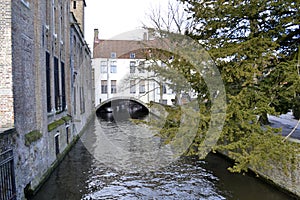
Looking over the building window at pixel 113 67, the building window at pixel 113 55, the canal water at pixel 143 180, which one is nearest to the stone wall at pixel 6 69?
the canal water at pixel 143 180

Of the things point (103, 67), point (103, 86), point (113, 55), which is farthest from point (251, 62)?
point (113, 55)

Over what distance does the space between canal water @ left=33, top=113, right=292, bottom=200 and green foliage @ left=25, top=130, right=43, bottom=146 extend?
4.32 ft

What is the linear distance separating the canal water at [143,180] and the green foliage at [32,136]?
1.32 meters

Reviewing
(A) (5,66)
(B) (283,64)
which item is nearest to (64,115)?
(A) (5,66)

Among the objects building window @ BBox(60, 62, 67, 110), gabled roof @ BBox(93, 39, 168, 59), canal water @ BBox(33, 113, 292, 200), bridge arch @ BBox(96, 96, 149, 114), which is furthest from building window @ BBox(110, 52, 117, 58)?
canal water @ BBox(33, 113, 292, 200)

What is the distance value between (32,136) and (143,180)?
3.31 meters

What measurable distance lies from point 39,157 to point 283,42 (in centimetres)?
738

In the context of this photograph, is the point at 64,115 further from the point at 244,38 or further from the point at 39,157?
the point at 244,38

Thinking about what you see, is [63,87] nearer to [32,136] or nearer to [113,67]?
[32,136]

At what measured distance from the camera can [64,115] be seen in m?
11.1

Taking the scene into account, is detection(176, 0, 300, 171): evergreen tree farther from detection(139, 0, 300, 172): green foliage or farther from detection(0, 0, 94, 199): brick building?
detection(0, 0, 94, 199): brick building

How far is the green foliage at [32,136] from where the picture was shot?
588 centimetres

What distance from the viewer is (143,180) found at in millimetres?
7699

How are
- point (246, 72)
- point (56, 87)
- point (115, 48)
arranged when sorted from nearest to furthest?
point (246, 72) < point (56, 87) < point (115, 48)
